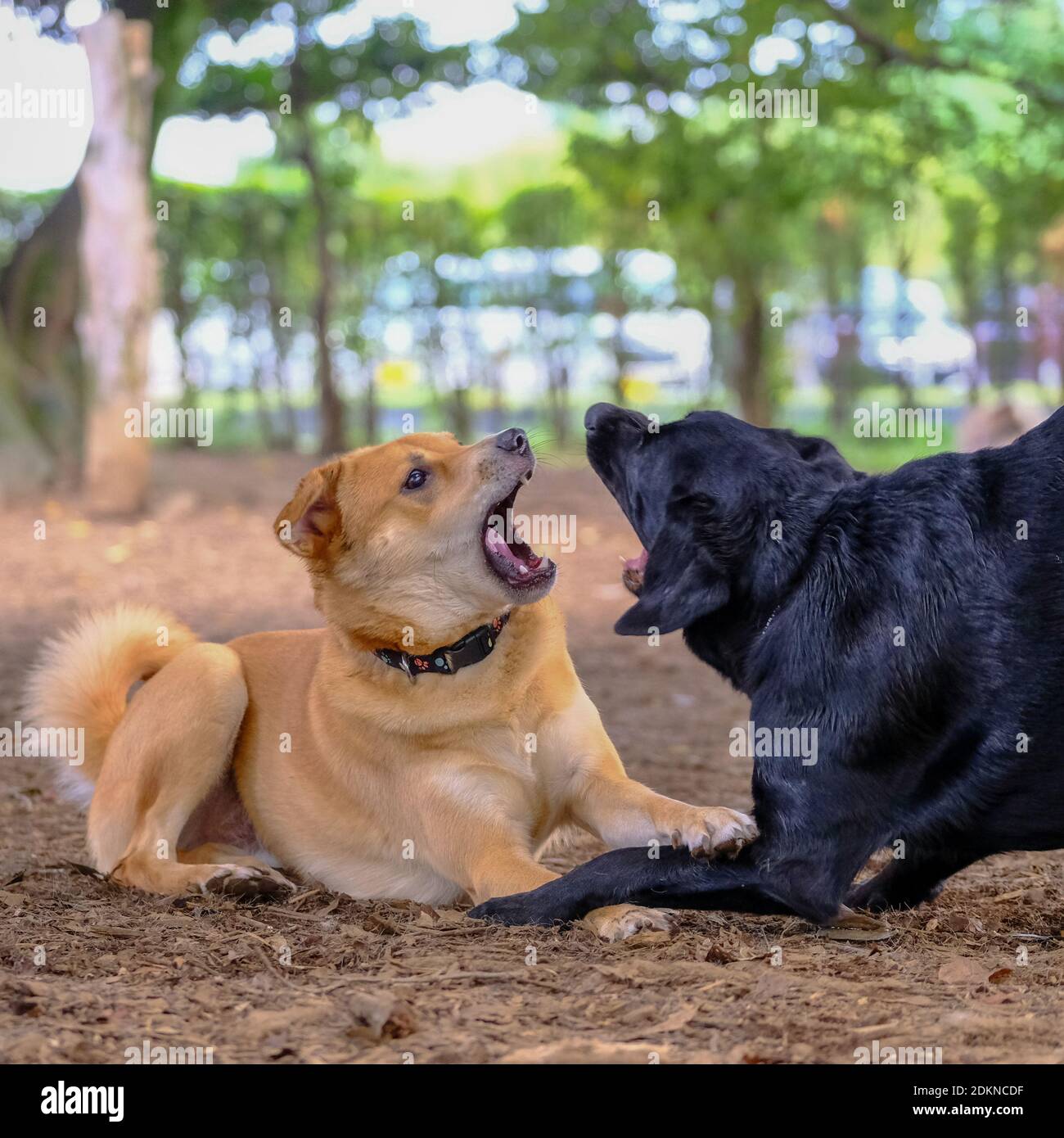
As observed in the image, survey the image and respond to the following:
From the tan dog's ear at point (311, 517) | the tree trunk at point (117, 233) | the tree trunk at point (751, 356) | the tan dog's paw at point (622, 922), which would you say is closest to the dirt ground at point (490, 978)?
the tan dog's paw at point (622, 922)

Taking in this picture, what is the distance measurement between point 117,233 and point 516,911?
10.0 meters

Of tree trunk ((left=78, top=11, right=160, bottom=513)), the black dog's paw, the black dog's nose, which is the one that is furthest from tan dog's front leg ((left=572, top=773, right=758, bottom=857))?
tree trunk ((left=78, top=11, right=160, bottom=513))

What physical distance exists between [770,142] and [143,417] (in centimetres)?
756

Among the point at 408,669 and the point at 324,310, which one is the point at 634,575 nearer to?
the point at 408,669

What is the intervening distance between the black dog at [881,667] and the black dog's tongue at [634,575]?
0.47 feet

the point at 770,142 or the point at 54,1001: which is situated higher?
the point at 770,142

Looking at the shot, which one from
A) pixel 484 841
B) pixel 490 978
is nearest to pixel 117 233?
pixel 484 841

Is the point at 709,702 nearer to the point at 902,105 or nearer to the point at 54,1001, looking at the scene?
the point at 54,1001

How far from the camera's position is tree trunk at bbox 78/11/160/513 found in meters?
12.2

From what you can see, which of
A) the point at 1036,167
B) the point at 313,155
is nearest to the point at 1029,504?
the point at 1036,167

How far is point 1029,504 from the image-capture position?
12.0 ft

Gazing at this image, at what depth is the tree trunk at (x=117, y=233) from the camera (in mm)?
12219
